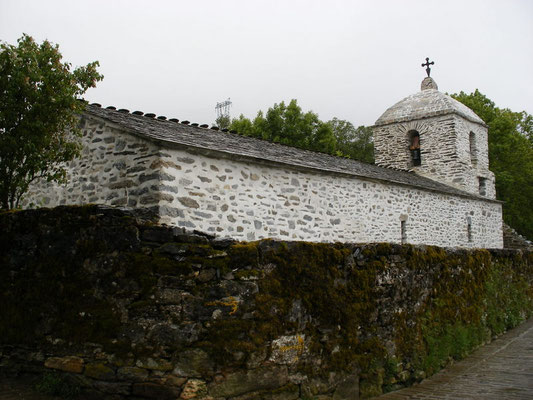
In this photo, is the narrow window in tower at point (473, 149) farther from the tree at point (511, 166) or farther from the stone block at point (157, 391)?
the stone block at point (157, 391)

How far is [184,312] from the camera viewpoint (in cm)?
430

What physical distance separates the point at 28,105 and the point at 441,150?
58.9 feet

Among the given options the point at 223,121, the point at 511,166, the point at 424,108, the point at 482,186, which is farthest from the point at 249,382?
the point at 223,121

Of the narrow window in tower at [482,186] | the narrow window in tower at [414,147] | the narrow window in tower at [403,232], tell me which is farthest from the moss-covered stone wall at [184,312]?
the narrow window in tower at [482,186]

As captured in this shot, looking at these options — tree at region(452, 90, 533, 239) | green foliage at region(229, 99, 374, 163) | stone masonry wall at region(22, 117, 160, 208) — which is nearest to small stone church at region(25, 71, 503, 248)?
stone masonry wall at region(22, 117, 160, 208)

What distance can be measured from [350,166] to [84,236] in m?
11.2

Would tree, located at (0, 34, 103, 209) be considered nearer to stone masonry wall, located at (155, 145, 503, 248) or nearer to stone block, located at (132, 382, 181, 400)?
stone masonry wall, located at (155, 145, 503, 248)

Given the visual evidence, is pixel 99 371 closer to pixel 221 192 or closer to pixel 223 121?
pixel 221 192

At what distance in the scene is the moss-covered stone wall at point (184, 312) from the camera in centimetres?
427

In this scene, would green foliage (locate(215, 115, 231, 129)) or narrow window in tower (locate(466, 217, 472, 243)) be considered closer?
narrow window in tower (locate(466, 217, 472, 243))

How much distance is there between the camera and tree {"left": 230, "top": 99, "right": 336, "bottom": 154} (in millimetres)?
31594

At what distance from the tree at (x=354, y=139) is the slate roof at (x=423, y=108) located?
66.2ft

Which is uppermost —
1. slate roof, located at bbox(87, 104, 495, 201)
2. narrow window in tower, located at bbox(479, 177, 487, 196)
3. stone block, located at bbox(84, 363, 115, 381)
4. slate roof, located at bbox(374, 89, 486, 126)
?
slate roof, located at bbox(374, 89, 486, 126)

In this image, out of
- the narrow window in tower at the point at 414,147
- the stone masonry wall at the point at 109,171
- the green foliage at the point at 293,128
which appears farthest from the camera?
the green foliage at the point at 293,128
